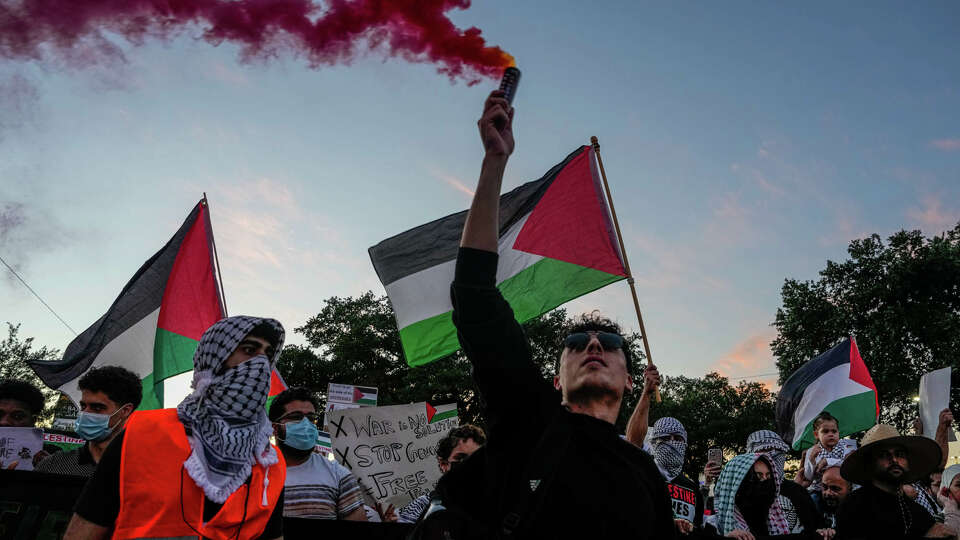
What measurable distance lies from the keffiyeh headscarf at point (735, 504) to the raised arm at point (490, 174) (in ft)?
14.3

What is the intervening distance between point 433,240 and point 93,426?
3837mm

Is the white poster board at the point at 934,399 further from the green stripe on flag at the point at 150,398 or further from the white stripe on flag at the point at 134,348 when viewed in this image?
the white stripe on flag at the point at 134,348

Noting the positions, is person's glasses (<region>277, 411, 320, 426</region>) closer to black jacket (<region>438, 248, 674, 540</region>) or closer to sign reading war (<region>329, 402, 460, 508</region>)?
black jacket (<region>438, 248, 674, 540</region>)

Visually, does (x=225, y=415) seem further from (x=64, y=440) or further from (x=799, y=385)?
(x=799, y=385)

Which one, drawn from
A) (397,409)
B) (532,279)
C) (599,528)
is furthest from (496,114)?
(397,409)

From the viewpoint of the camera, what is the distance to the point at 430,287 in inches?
275

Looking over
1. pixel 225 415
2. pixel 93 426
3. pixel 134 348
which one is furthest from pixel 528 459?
pixel 134 348

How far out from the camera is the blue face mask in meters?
4.25

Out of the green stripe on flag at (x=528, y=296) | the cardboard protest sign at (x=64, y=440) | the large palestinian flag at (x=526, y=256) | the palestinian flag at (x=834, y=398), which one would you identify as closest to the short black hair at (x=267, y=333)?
the green stripe on flag at (x=528, y=296)

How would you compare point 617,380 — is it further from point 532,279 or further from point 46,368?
point 46,368

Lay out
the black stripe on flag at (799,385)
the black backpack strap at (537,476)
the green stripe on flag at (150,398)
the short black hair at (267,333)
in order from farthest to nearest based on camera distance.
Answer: the black stripe on flag at (799,385) → the green stripe on flag at (150,398) → the short black hair at (267,333) → the black backpack strap at (537,476)

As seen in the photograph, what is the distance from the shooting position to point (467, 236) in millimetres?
1846

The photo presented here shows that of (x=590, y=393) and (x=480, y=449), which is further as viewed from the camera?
(x=590, y=393)

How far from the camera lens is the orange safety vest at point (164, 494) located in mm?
2121
